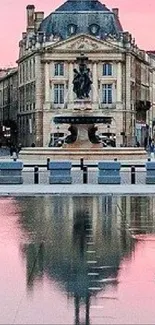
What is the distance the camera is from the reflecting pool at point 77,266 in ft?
37.9

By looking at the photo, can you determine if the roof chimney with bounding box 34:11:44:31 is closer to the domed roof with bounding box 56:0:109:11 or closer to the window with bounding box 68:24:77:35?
the domed roof with bounding box 56:0:109:11

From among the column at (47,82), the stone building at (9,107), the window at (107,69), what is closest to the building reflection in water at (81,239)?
the column at (47,82)

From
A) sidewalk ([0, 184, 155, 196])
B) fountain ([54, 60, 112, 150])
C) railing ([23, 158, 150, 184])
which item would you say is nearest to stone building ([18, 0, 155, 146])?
fountain ([54, 60, 112, 150])

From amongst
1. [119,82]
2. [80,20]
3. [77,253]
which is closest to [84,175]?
[77,253]

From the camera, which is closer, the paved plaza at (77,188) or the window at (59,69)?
the paved plaza at (77,188)

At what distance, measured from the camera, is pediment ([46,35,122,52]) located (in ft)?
386

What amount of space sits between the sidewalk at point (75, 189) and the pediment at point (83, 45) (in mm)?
83828

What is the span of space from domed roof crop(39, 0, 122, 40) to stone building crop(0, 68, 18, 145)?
18.0 meters

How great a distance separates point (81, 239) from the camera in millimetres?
18141

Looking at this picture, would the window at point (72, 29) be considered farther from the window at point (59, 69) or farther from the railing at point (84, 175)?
the railing at point (84, 175)

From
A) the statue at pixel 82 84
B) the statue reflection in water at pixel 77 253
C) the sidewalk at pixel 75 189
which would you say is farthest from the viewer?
the statue at pixel 82 84

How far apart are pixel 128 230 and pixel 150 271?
5272 mm

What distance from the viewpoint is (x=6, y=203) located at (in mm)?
27219

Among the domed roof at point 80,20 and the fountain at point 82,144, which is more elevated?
the domed roof at point 80,20
